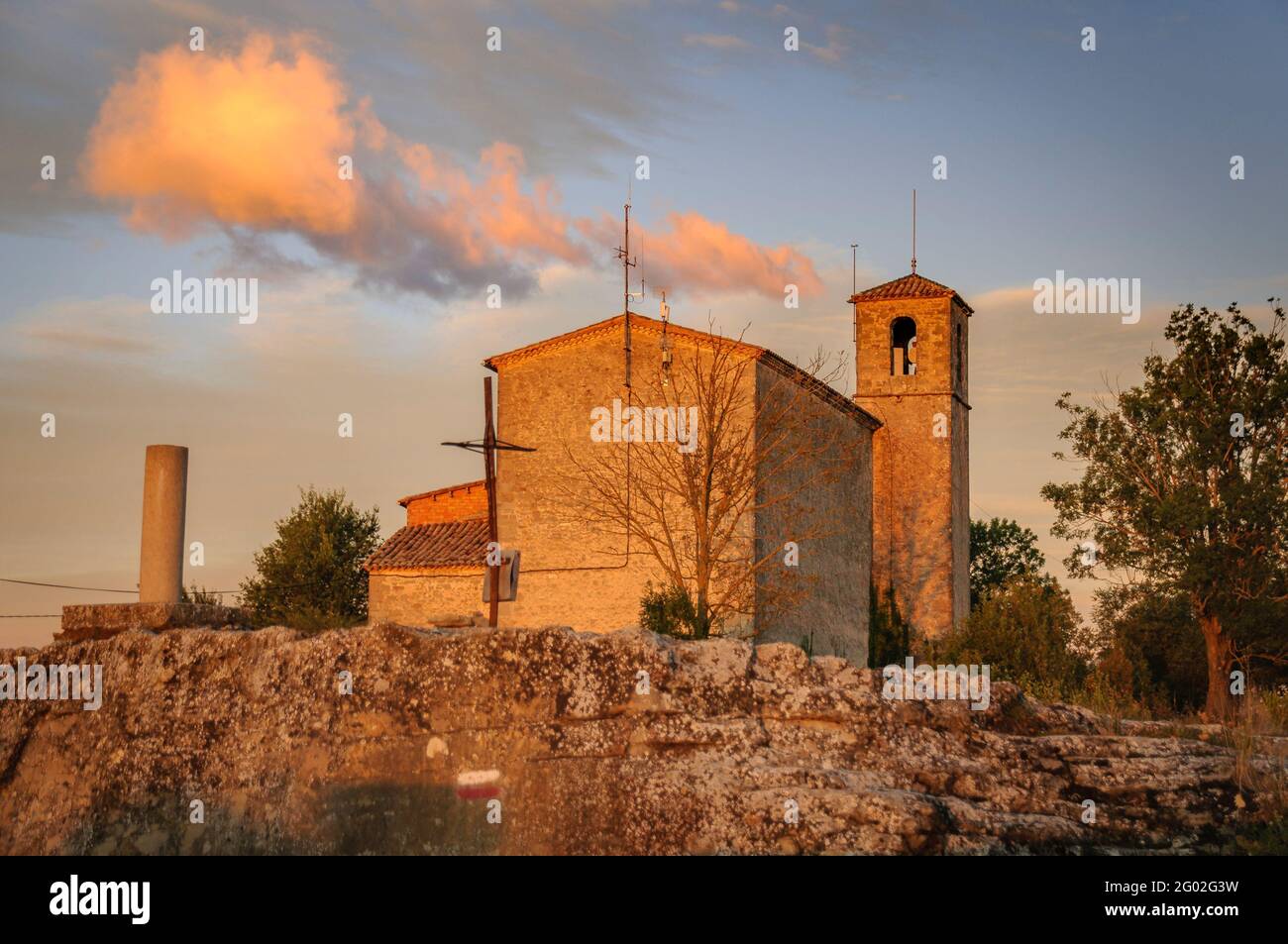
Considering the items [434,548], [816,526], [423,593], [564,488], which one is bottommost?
[423,593]

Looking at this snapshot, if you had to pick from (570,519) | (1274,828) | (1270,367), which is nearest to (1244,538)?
(1270,367)

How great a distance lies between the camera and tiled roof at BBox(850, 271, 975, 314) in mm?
39656

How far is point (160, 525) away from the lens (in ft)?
34.5

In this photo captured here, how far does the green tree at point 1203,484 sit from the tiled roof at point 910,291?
21.3 feet

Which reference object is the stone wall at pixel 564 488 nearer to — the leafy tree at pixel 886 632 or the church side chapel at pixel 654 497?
the church side chapel at pixel 654 497

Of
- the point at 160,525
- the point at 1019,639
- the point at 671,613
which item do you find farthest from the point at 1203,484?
the point at 160,525

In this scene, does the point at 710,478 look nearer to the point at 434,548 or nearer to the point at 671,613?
the point at 671,613

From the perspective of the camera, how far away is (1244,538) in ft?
107

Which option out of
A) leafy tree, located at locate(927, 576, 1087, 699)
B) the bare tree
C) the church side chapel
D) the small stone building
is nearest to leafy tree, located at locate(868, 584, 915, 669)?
leafy tree, located at locate(927, 576, 1087, 699)

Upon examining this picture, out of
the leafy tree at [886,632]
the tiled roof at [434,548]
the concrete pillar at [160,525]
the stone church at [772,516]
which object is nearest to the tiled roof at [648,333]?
the stone church at [772,516]

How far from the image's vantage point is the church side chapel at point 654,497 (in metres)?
27.8

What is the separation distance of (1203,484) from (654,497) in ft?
48.7

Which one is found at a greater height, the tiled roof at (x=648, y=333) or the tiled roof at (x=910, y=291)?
the tiled roof at (x=910, y=291)

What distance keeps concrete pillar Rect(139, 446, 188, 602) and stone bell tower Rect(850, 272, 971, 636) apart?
98.9ft
